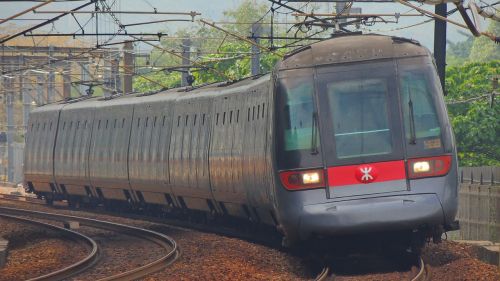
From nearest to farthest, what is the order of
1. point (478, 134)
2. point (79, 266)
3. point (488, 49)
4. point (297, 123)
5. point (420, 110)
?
point (420, 110) → point (297, 123) → point (79, 266) → point (478, 134) → point (488, 49)

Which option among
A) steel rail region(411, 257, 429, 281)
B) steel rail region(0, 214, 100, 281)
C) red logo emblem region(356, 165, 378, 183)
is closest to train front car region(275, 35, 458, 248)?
red logo emblem region(356, 165, 378, 183)

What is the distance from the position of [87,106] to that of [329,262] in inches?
782

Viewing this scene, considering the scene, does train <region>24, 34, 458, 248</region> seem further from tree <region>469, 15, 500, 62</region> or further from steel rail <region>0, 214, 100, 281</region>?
tree <region>469, 15, 500, 62</region>

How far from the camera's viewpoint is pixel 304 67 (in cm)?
1608

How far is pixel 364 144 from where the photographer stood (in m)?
15.5

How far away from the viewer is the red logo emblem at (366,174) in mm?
15180

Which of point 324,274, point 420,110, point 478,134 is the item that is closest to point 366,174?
point 420,110

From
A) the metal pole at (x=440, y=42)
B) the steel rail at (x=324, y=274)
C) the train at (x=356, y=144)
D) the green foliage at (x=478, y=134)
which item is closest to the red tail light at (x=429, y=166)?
the train at (x=356, y=144)

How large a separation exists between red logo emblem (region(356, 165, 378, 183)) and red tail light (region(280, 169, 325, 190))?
0.48m

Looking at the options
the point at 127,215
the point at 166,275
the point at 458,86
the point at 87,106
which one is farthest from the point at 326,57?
the point at 458,86

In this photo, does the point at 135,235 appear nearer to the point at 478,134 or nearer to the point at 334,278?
the point at 334,278

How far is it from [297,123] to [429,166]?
1.86m

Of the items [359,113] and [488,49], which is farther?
[488,49]

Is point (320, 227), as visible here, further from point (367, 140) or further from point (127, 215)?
point (127, 215)
